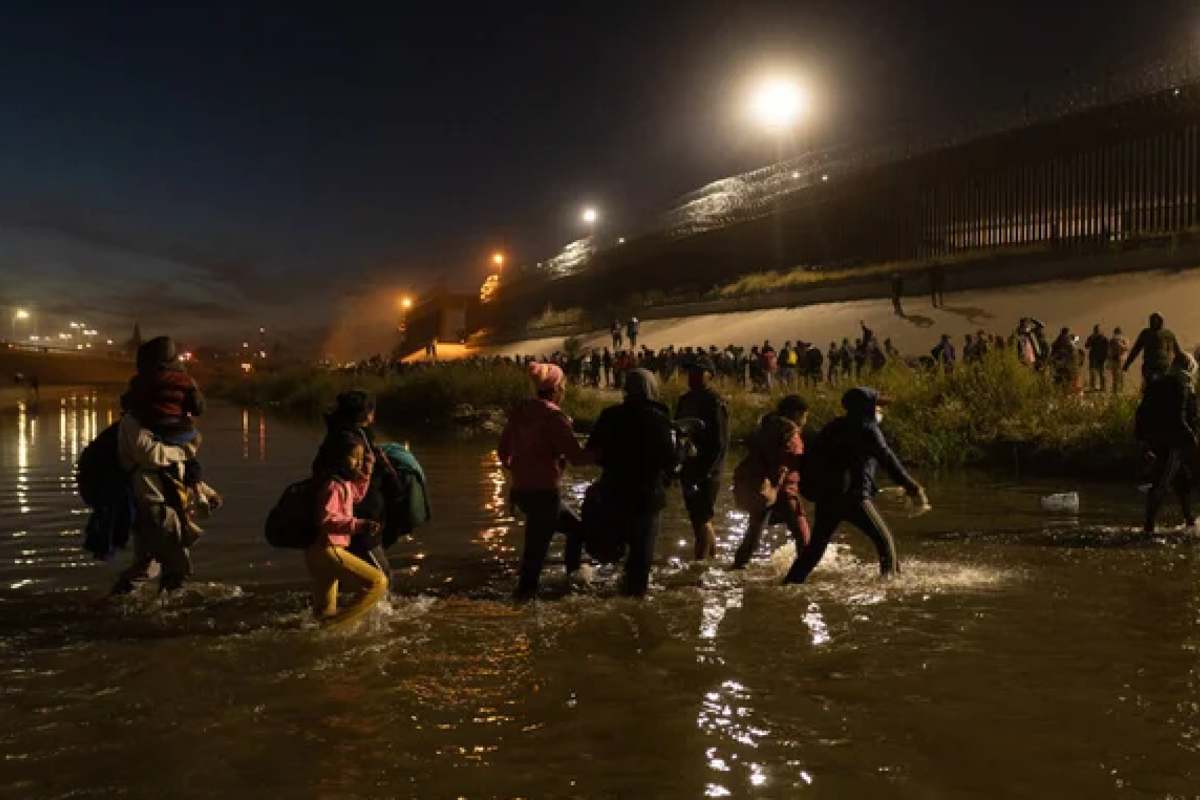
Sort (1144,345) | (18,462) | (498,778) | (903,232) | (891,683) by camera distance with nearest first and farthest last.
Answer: (498,778), (891,683), (1144,345), (18,462), (903,232)

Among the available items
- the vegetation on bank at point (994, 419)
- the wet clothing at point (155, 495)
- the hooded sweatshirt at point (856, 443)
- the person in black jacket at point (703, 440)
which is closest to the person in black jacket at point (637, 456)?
the hooded sweatshirt at point (856, 443)

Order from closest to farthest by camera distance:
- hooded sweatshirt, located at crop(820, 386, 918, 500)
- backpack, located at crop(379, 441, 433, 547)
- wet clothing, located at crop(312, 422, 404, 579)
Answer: wet clothing, located at crop(312, 422, 404, 579) < backpack, located at crop(379, 441, 433, 547) < hooded sweatshirt, located at crop(820, 386, 918, 500)

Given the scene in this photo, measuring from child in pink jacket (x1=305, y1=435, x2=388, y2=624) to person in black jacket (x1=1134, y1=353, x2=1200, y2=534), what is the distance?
320 inches

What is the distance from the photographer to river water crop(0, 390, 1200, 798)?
184 inches

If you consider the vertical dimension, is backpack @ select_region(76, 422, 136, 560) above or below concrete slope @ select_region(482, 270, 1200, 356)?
below

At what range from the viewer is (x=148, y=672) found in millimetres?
6219

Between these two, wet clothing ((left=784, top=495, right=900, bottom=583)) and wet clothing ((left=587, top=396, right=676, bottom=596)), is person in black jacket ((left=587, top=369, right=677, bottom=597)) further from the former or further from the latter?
wet clothing ((left=784, top=495, right=900, bottom=583))

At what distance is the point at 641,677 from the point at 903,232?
38.5 m

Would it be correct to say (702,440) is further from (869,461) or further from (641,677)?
(641,677)

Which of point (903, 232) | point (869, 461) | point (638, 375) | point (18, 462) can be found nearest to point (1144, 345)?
point (869, 461)

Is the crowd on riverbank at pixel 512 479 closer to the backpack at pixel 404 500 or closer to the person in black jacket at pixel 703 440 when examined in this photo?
the backpack at pixel 404 500

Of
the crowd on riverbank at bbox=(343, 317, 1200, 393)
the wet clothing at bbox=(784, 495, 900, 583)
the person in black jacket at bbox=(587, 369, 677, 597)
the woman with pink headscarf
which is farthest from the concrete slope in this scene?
the woman with pink headscarf

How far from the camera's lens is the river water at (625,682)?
15.3ft

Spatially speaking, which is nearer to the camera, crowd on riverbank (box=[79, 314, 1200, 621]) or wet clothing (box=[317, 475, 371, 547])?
wet clothing (box=[317, 475, 371, 547])
